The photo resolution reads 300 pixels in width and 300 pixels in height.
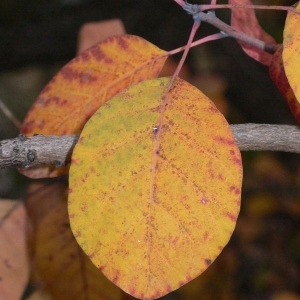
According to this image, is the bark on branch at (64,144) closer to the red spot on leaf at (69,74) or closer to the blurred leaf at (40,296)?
the red spot on leaf at (69,74)

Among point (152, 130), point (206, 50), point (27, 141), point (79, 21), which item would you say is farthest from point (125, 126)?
point (206, 50)

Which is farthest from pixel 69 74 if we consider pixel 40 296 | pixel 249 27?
pixel 40 296

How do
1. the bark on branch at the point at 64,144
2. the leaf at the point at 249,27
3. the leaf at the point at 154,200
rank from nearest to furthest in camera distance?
the leaf at the point at 154,200 < the bark on branch at the point at 64,144 < the leaf at the point at 249,27

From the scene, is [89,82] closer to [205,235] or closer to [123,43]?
[123,43]

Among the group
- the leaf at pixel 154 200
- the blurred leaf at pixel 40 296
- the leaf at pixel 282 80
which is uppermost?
the leaf at pixel 154 200

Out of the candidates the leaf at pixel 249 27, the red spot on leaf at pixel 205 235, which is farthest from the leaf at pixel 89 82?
the red spot on leaf at pixel 205 235

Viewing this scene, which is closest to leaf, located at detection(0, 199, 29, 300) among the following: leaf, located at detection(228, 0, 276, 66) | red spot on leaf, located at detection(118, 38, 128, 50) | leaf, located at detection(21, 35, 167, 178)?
leaf, located at detection(21, 35, 167, 178)

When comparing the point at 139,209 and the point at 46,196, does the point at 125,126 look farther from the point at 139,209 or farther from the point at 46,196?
the point at 46,196
